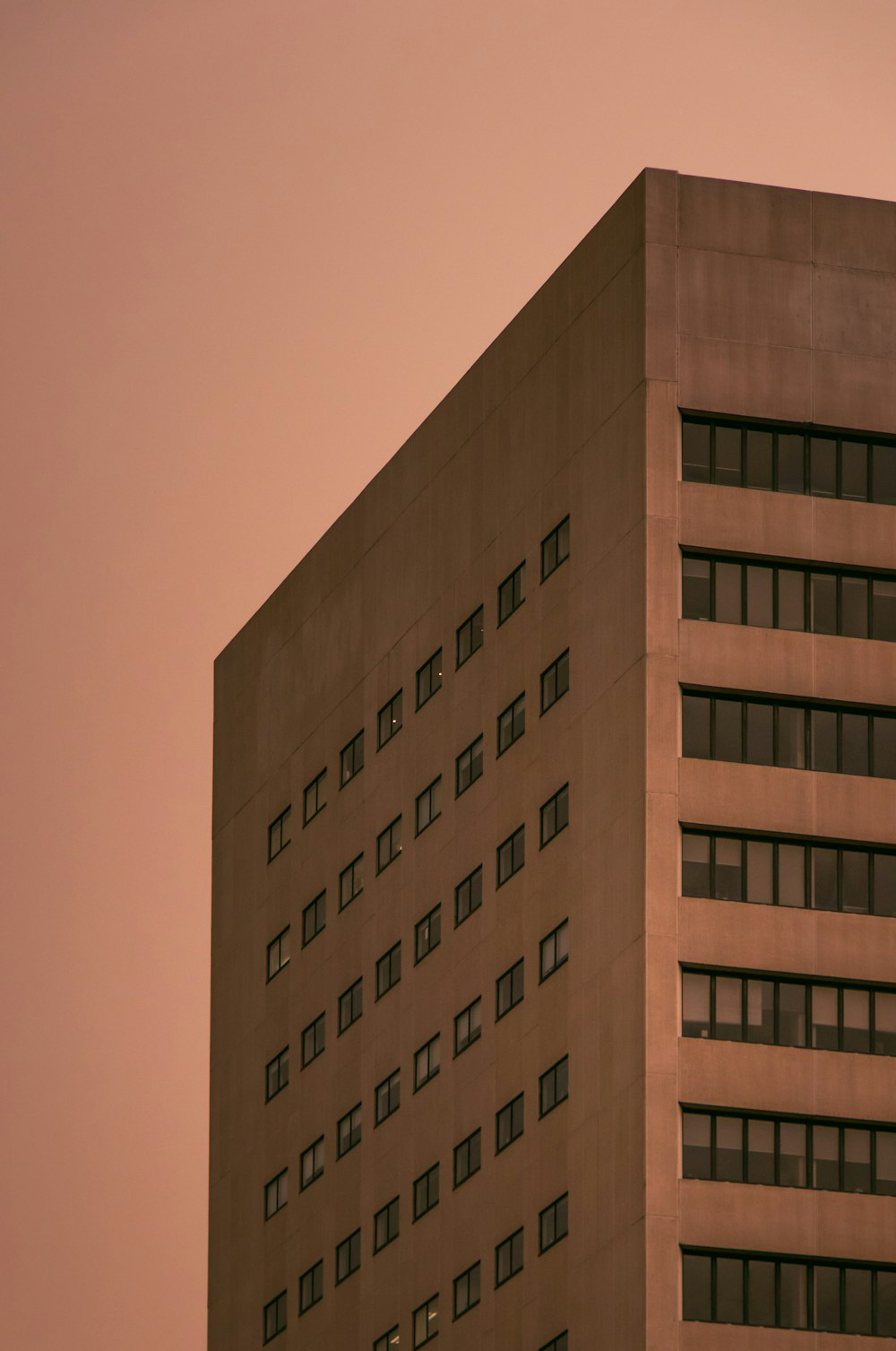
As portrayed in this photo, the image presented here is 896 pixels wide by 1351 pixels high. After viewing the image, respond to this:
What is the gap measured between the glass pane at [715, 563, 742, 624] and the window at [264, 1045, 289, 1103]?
123 feet

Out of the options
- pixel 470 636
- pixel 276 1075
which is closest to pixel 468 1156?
pixel 470 636

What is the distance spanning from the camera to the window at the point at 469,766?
12431 cm

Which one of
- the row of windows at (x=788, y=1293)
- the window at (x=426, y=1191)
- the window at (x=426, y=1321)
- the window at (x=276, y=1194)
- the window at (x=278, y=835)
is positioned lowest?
the row of windows at (x=788, y=1293)

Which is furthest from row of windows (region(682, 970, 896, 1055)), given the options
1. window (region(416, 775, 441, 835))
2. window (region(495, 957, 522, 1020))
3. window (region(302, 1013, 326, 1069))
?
window (region(302, 1013, 326, 1069))

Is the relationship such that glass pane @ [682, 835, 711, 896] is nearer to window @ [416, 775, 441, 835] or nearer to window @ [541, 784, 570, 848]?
window @ [541, 784, 570, 848]

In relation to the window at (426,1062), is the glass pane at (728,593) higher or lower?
higher

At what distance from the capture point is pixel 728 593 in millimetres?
112875

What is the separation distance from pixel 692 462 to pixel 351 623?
29.3 metres

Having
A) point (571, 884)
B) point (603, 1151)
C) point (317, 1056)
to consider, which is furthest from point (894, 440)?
point (317, 1056)

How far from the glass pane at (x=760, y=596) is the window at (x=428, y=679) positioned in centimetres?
1901

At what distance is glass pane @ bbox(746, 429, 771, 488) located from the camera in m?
114

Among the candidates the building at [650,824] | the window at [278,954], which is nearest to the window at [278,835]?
the window at [278,954]

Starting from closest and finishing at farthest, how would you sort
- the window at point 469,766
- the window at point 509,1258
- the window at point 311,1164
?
the window at point 509,1258, the window at point 469,766, the window at point 311,1164

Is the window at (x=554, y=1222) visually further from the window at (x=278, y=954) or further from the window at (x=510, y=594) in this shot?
the window at (x=278, y=954)
